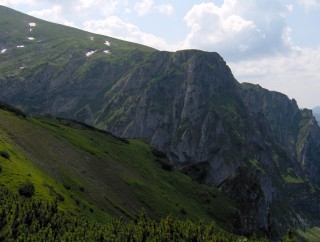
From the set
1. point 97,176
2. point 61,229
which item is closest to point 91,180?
point 97,176

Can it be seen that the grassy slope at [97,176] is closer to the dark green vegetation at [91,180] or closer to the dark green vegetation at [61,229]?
the dark green vegetation at [91,180]

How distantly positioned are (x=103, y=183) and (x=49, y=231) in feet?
181

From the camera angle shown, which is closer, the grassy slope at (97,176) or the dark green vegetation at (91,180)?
the dark green vegetation at (91,180)

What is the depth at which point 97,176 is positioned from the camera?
106 meters

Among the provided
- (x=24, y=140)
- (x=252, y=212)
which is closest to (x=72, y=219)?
(x=24, y=140)

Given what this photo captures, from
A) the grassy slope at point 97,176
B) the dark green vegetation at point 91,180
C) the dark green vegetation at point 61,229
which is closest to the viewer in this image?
the dark green vegetation at point 61,229

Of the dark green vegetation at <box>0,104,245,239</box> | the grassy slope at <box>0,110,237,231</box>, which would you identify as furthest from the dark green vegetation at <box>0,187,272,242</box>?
the grassy slope at <box>0,110,237,231</box>

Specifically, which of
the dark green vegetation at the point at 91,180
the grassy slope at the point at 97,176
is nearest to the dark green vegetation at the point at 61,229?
the dark green vegetation at the point at 91,180

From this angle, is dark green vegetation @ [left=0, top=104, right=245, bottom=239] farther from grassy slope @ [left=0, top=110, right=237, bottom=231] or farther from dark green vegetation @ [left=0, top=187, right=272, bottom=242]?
dark green vegetation @ [left=0, top=187, right=272, bottom=242]

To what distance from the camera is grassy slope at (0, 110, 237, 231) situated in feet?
253

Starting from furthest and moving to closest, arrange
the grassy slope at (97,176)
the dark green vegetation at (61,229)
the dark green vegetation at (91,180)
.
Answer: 1. the grassy slope at (97,176)
2. the dark green vegetation at (91,180)
3. the dark green vegetation at (61,229)

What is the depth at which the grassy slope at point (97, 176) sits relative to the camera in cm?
7719

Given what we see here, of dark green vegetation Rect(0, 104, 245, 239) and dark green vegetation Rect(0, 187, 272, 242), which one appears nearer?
dark green vegetation Rect(0, 187, 272, 242)

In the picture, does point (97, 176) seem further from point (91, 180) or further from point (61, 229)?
point (61, 229)
